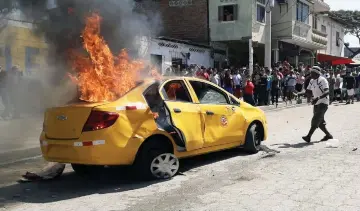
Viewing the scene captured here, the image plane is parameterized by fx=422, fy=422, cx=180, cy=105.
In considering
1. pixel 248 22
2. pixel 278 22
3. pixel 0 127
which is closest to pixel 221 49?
pixel 248 22

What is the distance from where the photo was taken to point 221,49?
27.7 meters

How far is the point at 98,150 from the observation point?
535cm

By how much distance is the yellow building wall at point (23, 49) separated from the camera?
30.2 feet

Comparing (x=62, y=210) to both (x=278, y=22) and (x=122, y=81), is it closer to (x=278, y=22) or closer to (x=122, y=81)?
(x=122, y=81)

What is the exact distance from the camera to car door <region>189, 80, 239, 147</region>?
21.7ft

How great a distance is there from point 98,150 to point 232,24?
865 inches

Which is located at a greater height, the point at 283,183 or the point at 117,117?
the point at 117,117

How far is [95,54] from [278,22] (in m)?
25.2

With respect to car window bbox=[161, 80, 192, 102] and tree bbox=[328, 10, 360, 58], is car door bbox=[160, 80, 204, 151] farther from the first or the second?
tree bbox=[328, 10, 360, 58]

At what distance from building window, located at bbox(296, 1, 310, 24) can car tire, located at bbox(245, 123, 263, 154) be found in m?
24.9

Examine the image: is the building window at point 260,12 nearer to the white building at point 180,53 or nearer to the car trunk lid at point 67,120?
the white building at point 180,53

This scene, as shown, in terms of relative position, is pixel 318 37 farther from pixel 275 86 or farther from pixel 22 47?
pixel 22 47

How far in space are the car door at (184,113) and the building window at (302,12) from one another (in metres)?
26.3

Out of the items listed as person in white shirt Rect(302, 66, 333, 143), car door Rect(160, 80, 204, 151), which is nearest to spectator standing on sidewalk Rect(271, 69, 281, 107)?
person in white shirt Rect(302, 66, 333, 143)
